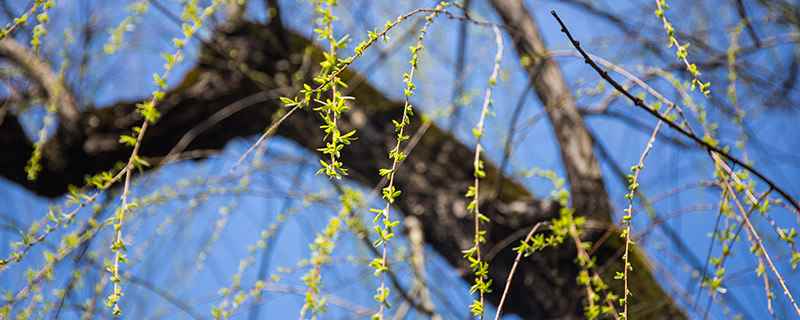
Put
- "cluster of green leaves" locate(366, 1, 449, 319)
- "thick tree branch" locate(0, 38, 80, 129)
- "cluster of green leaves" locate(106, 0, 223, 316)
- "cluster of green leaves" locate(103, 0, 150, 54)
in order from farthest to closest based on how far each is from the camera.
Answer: "thick tree branch" locate(0, 38, 80, 129) → "cluster of green leaves" locate(103, 0, 150, 54) → "cluster of green leaves" locate(106, 0, 223, 316) → "cluster of green leaves" locate(366, 1, 449, 319)

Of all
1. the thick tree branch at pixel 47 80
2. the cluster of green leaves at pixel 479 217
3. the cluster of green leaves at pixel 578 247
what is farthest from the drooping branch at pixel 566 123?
the thick tree branch at pixel 47 80

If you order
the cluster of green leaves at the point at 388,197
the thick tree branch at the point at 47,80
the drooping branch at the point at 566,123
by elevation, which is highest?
the thick tree branch at the point at 47,80

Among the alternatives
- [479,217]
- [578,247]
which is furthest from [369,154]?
[479,217]

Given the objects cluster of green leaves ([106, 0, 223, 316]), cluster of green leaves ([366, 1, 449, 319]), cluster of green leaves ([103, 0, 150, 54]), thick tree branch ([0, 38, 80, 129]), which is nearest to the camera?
cluster of green leaves ([366, 1, 449, 319])

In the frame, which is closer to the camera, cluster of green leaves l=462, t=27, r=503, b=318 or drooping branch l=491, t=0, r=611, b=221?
cluster of green leaves l=462, t=27, r=503, b=318

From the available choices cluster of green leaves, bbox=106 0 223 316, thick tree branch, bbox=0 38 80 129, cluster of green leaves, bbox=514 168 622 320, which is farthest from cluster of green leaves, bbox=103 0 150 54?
cluster of green leaves, bbox=514 168 622 320

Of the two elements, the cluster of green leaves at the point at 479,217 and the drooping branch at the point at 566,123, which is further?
the drooping branch at the point at 566,123

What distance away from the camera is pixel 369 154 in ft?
5.68

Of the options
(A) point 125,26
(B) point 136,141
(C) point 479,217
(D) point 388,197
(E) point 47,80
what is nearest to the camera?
(D) point 388,197

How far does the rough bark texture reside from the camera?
1.48 meters

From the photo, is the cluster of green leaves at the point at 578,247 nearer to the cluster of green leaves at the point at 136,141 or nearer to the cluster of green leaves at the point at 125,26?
the cluster of green leaves at the point at 136,141

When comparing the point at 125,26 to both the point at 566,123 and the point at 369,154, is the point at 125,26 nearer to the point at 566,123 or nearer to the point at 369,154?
the point at 369,154

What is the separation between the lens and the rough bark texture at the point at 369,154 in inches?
58.4

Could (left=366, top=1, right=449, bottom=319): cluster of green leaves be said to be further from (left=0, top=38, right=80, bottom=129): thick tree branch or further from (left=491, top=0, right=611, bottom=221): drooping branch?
(left=0, top=38, right=80, bottom=129): thick tree branch
